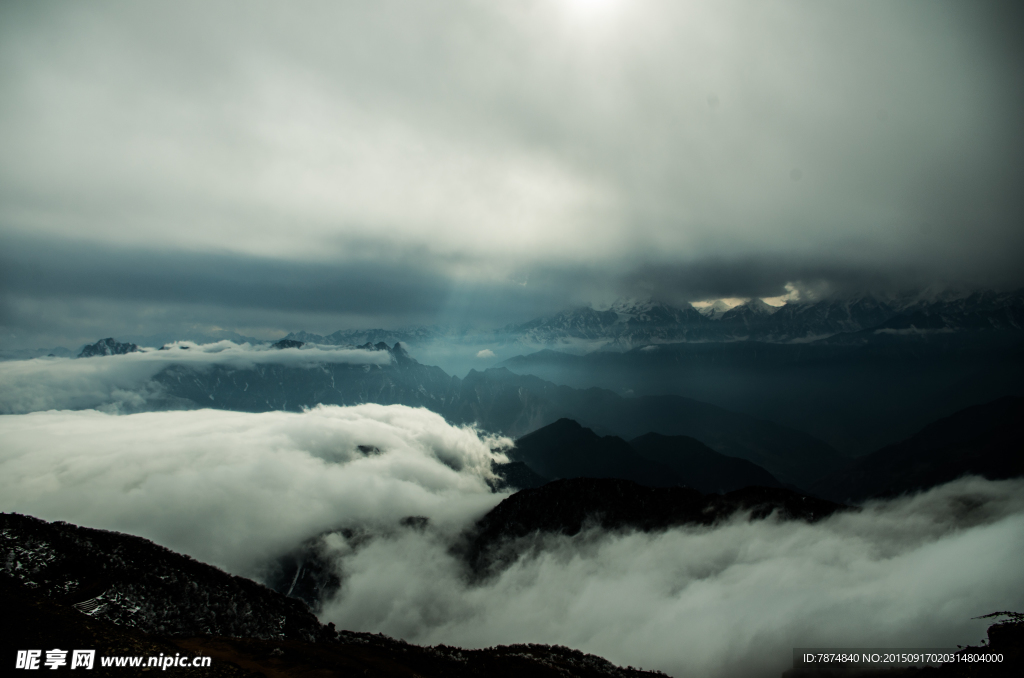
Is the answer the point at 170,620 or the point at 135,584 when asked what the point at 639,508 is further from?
the point at 135,584

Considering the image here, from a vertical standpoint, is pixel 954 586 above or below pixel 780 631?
above

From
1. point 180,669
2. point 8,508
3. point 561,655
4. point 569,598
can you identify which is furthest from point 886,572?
point 8,508

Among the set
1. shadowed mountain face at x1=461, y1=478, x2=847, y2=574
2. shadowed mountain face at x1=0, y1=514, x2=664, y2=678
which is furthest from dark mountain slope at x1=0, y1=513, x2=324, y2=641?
shadowed mountain face at x1=461, y1=478, x2=847, y2=574

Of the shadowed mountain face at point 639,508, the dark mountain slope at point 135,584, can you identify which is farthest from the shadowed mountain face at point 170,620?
the shadowed mountain face at point 639,508

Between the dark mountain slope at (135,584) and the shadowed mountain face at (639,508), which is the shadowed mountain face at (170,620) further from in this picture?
the shadowed mountain face at (639,508)

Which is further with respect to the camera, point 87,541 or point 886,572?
point 886,572

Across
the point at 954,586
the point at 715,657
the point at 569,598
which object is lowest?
the point at 569,598

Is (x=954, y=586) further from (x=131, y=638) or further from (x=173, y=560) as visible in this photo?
(x=173, y=560)

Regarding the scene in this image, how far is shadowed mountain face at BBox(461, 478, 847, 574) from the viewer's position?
→ 520 ft

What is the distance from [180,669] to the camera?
3591 cm

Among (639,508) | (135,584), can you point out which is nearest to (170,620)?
(135,584)

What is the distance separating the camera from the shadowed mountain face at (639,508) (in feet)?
520

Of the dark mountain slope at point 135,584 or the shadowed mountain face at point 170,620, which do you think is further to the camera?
the dark mountain slope at point 135,584

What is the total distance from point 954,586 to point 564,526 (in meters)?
125
